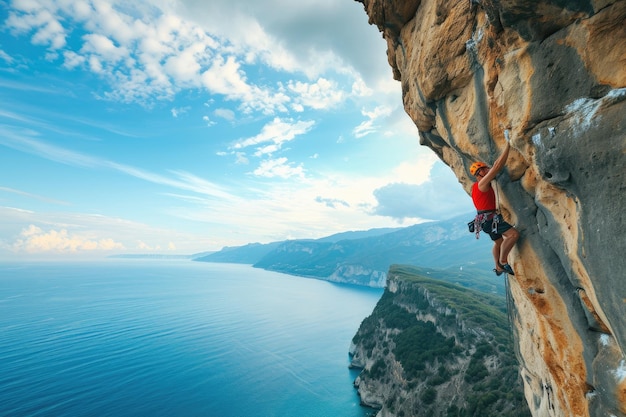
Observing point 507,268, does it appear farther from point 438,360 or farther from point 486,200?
point 438,360

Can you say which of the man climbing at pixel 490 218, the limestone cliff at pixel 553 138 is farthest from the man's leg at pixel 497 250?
the limestone cliff at pixel 553 138

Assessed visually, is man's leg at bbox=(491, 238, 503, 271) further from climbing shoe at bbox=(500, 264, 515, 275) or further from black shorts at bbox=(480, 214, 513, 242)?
black shorts at bbox=(480, 214, 513, 242)

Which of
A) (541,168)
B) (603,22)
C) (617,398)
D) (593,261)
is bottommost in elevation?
(617,398)

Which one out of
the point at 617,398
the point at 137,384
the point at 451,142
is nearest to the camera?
the point at 617,398

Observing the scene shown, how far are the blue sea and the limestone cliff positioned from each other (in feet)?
164

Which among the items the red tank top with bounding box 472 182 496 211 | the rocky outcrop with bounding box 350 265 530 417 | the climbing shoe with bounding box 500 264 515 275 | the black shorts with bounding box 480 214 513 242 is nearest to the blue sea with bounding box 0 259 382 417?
the rocky outcrop with bounding box 350 265 530 417

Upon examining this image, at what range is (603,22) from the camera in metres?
4.57

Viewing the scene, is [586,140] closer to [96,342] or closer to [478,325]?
[478,325]

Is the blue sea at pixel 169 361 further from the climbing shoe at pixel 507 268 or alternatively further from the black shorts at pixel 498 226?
the black shorts at pixel 498 226

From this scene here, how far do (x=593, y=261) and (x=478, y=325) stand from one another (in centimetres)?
4566

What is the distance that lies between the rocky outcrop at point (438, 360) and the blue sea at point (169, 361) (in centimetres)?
716

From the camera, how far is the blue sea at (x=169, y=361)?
46.2m

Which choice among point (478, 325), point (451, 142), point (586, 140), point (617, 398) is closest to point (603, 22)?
point (586, 140)

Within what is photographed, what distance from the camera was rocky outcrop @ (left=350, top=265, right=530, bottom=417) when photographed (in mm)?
30828
